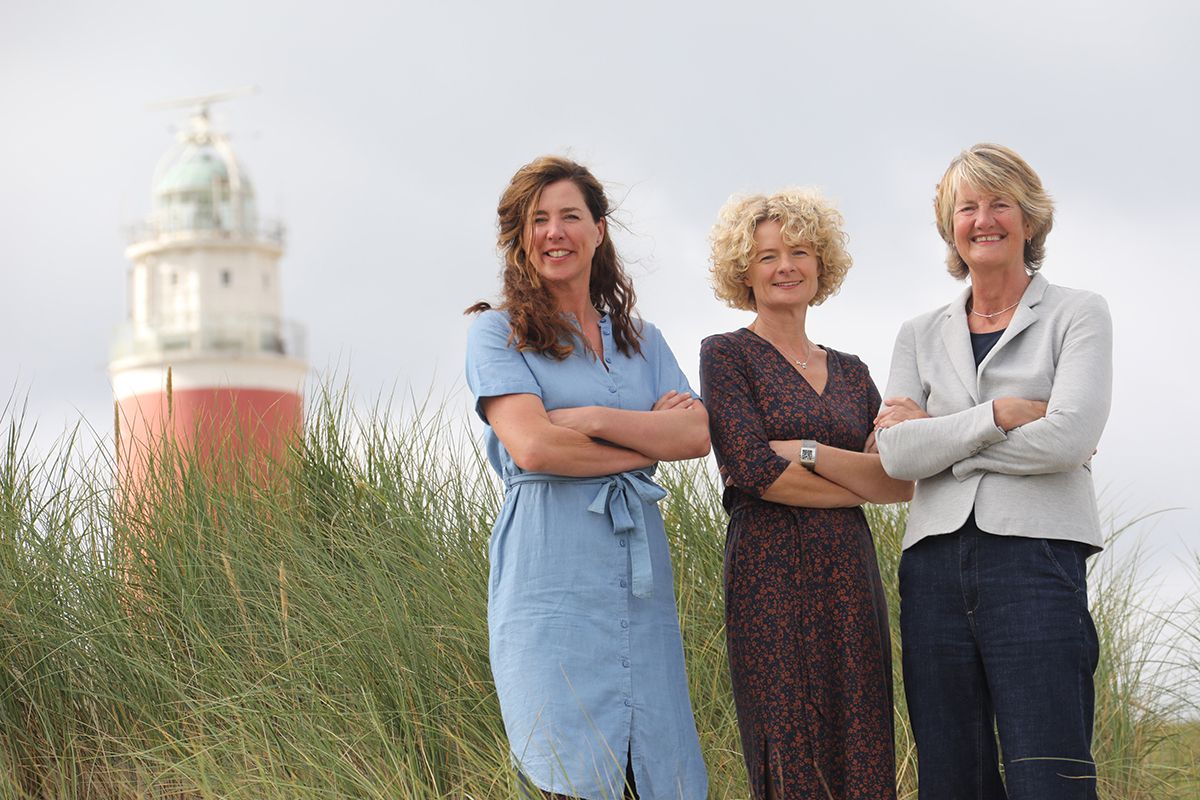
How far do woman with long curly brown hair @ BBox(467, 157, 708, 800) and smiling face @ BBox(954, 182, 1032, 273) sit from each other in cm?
67

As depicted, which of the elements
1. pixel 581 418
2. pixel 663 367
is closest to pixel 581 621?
pixel 581 418

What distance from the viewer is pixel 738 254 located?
321cm

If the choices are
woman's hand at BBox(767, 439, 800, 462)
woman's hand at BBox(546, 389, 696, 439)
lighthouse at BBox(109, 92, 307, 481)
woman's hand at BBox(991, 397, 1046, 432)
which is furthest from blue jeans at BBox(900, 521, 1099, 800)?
lighthouse at BBox(109, 92, 307, 481)

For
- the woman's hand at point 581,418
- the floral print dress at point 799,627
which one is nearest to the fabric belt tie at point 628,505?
the woman's hand at point 581,418

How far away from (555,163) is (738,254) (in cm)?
46

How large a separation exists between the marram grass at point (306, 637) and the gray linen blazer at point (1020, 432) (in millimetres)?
1172

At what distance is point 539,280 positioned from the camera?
3.05 m

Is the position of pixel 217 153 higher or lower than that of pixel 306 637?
higher

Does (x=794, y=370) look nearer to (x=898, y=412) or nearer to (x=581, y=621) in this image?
(x=898, y=412)

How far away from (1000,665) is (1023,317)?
734 mm

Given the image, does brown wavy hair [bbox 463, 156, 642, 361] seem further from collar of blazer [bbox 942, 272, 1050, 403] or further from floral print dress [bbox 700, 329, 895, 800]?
collar of blazer [bbox 942, 272, 1050, 403]

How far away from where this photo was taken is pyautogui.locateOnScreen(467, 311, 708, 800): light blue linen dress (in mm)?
2779

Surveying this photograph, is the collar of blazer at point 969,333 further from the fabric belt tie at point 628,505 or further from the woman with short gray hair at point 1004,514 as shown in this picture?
the fabric belt tie at point 628,505

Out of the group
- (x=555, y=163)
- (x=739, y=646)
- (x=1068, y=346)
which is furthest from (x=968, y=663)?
(x=555, y=163)
